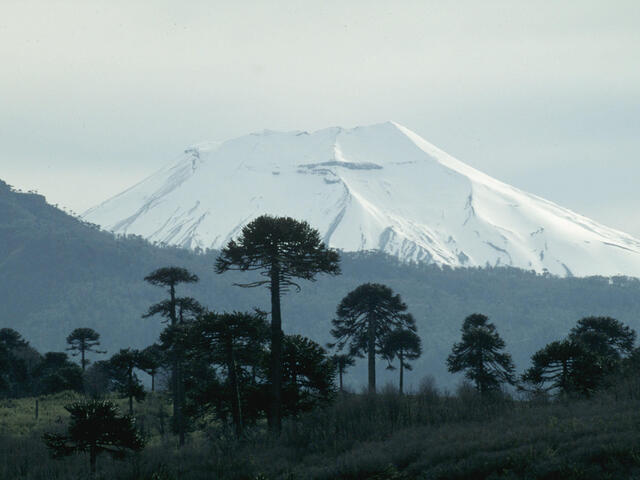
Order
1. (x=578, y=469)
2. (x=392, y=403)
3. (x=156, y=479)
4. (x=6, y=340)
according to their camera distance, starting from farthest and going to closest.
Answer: (x=6, y=340) < (x=392, y=403) < (x=156, y=479) < (x=578, y=469)

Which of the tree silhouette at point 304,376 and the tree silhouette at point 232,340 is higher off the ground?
the tree silhouette at point 232,340

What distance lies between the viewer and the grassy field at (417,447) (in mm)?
23828

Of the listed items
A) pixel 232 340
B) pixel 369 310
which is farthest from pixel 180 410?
pixel 369 310

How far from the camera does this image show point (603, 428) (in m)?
25.9

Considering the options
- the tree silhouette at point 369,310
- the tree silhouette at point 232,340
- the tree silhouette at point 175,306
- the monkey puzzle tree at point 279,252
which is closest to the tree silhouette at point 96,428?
the monkey puzzle tree at point 279,252

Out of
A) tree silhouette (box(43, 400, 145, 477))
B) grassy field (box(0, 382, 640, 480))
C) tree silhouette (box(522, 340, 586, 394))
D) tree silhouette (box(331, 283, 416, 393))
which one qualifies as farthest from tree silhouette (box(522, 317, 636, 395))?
tree silhouette (box(331, 283, 416, 393))

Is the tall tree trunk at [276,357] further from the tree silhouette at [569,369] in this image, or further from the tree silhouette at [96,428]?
the tree silhouette at [569,369]

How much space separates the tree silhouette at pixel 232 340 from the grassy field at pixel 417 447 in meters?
4.05

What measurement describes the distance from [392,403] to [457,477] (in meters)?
9.78

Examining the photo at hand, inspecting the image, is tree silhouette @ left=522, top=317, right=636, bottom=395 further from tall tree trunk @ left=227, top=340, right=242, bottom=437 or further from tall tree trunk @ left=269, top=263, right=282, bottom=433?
tall tree trunk @ left=227, top=340, right=242, bottom=437

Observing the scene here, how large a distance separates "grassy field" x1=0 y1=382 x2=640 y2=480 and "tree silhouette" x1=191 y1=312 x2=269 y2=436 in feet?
13.3

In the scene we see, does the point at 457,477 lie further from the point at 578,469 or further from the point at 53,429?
the point at 53,429

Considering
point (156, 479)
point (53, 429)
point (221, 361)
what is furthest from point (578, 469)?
point (53, 429)

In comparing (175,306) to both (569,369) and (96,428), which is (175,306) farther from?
(569,369)
